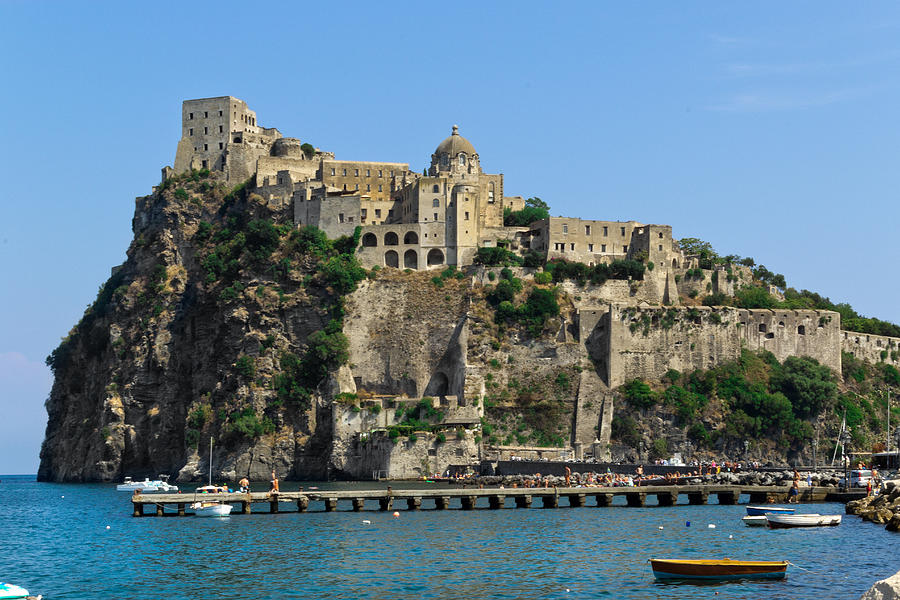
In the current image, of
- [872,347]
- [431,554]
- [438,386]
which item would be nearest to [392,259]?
[438,386]

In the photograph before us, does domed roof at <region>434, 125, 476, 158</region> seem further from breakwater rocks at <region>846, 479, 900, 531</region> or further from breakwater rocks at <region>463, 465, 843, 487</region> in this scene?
breakwater rocks at <region>846, 479, 900, 531</region>

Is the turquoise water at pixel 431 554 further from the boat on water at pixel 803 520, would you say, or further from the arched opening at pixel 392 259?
the arched opening at pixel 392 259

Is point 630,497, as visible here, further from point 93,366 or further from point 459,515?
point 93,366

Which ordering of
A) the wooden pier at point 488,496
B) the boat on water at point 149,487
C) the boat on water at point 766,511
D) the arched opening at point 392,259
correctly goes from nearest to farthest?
the boat on water at point 766,511 < the wooden pier at point 488,496 < the boat on water at point 149,487 < the arched opening at point 392,259

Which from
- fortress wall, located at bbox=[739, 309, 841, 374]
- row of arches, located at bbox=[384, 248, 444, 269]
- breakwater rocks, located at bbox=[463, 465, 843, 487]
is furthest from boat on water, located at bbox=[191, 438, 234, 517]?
fortress wall, located at bbox=[739, 309, 841, 374]

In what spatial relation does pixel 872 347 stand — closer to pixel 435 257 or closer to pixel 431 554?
pixel 435 257

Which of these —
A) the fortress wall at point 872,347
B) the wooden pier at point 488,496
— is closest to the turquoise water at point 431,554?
the wooden pier at point 488,496

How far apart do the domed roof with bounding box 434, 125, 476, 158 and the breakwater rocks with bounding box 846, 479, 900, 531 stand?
172 feet

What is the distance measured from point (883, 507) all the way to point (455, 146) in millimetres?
58186

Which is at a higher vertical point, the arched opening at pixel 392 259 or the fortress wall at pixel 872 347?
the arched opening at pixel 392 259

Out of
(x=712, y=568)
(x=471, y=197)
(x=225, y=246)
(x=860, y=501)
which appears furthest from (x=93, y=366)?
(x=712, y=568)

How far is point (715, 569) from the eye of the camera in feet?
122

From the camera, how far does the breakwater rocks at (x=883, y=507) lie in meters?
48.5

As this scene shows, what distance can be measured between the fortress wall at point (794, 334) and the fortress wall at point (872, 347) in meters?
→ 3.68
